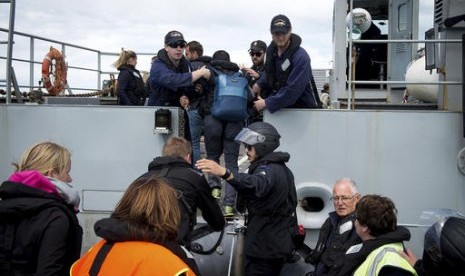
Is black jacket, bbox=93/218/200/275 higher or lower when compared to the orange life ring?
lower

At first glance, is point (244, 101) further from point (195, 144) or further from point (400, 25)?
point (400, 25)

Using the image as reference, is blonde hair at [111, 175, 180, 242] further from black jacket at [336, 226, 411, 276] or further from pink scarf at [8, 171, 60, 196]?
black jacket at [336, 226, 411, 276]

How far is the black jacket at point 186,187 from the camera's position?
13.6ft

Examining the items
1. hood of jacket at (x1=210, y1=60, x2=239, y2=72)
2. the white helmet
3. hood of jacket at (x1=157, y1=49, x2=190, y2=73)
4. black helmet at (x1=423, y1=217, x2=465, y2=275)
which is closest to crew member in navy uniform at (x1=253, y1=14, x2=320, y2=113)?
hood of jacket at (x1=210, y1=60, x2=239, y2=72)

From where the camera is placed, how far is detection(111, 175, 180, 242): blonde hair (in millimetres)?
2678

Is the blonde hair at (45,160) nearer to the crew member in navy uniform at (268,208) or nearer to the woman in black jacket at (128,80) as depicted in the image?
the crew member in navy uniform at (268,208)

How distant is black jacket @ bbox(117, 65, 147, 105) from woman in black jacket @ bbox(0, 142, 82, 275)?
479cm

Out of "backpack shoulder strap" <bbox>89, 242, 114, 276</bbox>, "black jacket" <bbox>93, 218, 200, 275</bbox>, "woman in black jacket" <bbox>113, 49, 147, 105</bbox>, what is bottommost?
"backpack shoulder strap" <bbox>89, 242, 114, 276</bbox>

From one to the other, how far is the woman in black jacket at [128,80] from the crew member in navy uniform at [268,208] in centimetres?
366

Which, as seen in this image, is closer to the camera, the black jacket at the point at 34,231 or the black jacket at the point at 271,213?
the black jacket at the point at 34,231

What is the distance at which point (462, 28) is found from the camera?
20.1ft

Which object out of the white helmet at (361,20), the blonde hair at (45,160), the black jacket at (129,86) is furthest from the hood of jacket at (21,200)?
the white helmet at (361,20)

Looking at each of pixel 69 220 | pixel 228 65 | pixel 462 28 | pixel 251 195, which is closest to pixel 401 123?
pixel 462 28

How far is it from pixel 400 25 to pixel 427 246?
8.37m
